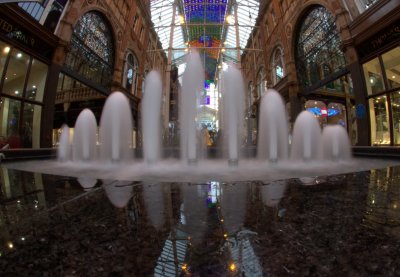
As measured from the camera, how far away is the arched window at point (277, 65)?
2053cm

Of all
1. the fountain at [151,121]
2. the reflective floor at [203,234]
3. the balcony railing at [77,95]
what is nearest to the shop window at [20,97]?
the balcony railing at [77,95]

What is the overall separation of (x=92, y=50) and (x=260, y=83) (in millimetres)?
17667

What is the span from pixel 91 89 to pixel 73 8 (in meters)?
6.16

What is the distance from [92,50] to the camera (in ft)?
54.3

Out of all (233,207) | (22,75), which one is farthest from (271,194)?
(22,75)

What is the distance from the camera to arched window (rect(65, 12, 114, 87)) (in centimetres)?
1448

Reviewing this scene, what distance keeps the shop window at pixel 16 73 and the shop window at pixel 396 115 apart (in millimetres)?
17240

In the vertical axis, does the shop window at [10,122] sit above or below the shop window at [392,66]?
below

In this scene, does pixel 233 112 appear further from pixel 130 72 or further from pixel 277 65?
pixel 130 72

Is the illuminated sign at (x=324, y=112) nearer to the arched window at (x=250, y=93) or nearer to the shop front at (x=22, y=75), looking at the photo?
the arched window at (x=250, y=93)

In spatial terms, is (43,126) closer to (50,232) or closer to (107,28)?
(107,28)

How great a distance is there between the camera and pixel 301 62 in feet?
58.6

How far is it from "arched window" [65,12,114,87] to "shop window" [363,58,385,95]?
1635 centimetres

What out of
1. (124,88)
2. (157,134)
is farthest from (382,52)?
(124,88)
